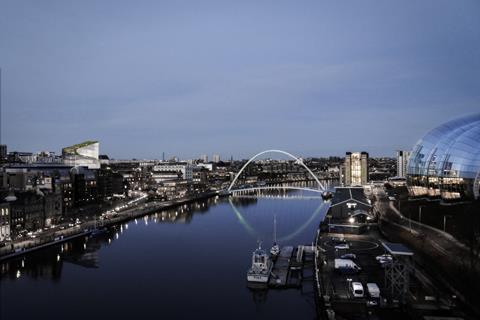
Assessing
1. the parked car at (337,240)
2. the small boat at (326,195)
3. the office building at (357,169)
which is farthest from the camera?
the office building at (357,169)

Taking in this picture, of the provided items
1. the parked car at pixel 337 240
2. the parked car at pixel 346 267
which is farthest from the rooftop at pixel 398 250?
the parked car at pixel 337 240

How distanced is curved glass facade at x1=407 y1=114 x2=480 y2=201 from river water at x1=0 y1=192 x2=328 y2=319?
7.33 m

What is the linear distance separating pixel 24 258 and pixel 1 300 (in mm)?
5057

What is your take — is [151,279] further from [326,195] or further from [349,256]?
[326,195]

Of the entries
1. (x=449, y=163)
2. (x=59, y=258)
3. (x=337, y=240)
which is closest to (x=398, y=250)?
(x=337, y=240)

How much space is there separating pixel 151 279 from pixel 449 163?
1594 centimetres

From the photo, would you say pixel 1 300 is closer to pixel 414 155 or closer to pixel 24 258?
pixel 24 258

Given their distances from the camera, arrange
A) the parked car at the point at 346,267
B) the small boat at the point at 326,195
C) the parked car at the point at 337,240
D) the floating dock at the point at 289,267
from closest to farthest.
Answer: the parked car at the point at 346,267 < the floating dock at the point at 289,267 < the parked car at the point at 337,240 < the small boat at the point at 326,195

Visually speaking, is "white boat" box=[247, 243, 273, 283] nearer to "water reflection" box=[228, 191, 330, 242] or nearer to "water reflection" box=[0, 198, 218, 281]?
"water reflection" box=[0, 198, 218, 281]

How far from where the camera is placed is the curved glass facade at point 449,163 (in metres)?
20.3

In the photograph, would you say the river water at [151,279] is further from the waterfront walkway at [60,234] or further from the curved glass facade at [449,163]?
the curved glass facade at [449,163]

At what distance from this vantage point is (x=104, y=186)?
139ft

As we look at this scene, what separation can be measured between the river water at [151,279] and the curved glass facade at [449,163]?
733cm

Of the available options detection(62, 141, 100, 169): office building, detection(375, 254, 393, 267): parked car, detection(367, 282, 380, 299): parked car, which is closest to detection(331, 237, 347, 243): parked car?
detection(375, 254, 393, 267): parked car
